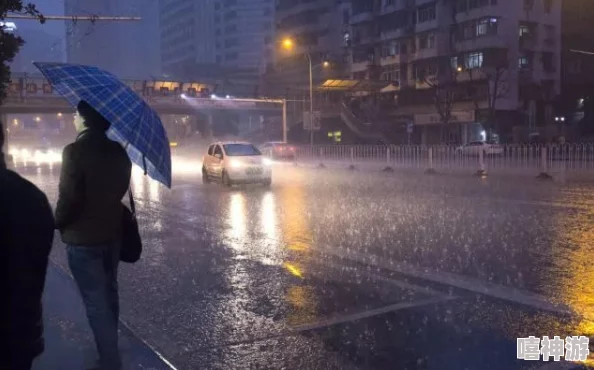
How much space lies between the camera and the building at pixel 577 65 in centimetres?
5834

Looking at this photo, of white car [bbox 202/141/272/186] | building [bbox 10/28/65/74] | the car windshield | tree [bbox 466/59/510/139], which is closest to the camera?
building [bbox 10/28/65/74]

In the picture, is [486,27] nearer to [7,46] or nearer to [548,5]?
[548,5]

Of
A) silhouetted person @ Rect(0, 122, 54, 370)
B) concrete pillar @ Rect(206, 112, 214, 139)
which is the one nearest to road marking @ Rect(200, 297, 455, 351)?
silhouetted person @ Rect(0, 122, 54, 370)

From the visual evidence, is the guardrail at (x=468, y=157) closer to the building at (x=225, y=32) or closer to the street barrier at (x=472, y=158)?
the street barrier at (x=472, y=158)

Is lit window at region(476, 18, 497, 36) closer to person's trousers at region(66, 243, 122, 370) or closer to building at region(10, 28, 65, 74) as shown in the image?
building at region(10, 28, 65, 74)

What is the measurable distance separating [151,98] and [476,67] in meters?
32.8

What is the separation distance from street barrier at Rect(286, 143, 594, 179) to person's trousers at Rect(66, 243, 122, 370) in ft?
67.1

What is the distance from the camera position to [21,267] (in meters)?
2.20

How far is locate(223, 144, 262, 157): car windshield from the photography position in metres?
21.1

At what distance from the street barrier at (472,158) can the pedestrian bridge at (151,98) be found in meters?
22.7

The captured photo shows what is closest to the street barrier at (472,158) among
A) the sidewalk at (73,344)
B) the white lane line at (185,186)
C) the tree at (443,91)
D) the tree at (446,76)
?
the white lane line at (185,186)

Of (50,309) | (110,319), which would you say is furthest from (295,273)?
(110,319)

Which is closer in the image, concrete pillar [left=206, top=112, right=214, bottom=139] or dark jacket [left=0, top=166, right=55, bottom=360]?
dark jacket [left=0, top=166, right=55, bottom=360]

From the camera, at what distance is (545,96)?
2271 inches
